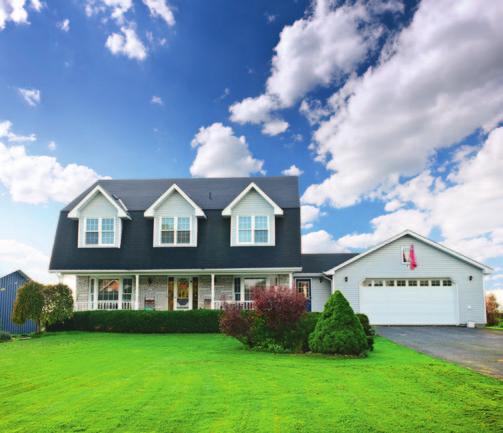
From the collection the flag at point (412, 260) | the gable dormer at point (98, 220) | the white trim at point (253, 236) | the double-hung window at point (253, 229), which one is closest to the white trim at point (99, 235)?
the gable dormer at point (98, 220)

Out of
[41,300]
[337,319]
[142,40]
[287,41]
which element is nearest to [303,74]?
[287,41]

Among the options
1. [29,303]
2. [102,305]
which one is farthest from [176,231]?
[29,303]

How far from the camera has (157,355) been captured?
1377 centimetres

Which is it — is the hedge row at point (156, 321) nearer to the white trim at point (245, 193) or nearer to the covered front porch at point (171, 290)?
the covered front porch at point (171, 290)

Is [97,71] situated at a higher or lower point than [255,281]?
higher

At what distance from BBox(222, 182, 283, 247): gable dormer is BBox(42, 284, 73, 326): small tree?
951 cm

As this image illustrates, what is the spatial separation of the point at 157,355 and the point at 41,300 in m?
11.9

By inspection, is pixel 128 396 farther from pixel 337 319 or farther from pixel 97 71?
pixel 97 71

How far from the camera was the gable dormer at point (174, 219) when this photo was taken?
26359 mm

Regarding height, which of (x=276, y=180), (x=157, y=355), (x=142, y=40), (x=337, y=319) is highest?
(x=142, y=40)

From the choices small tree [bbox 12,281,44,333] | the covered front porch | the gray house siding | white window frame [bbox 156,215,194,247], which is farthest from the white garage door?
small tree [bbox 12,281,44,333]

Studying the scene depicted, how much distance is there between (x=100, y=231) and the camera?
88.5 ft

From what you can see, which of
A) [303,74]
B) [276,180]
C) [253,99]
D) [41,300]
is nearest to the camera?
[303,74]

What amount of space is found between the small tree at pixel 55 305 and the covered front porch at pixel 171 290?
3584 millimetres
